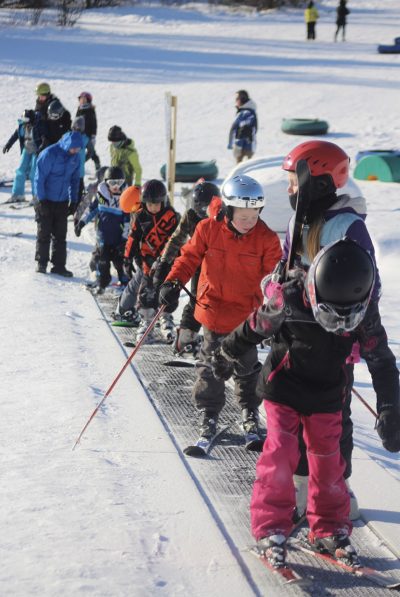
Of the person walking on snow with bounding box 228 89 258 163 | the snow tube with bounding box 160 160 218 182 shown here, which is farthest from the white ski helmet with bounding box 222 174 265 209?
the snow tube with bounding box 160 160 218 182

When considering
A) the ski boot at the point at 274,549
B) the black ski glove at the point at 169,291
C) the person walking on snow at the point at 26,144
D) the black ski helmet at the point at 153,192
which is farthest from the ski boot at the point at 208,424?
the person walking on snow at the point at 26,144

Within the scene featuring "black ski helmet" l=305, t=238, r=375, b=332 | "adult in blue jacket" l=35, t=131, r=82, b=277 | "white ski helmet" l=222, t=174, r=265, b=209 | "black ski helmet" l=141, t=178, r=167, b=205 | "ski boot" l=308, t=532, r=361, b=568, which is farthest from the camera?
"adult in blue jacket" l=35, t=131, r=82, b=277

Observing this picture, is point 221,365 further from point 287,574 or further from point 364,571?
point 364,571

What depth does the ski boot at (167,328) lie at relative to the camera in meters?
7.79

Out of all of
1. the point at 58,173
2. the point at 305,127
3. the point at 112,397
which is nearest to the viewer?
the point at 112,397

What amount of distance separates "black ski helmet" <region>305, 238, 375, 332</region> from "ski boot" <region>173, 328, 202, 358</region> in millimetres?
3321

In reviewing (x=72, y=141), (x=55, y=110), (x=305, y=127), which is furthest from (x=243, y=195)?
(x=305, y=127)

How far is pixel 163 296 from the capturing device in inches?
205

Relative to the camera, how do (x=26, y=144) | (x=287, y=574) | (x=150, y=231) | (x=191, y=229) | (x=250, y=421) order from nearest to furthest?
(x=287, y=574) → (x=250, y=421) → (x=191, y=229) → (x=150, y=231) → (x=26, y=144)

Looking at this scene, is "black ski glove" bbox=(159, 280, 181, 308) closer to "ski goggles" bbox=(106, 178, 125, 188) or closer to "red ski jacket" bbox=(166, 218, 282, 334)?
"red ski jacket" bbox=(166, 218, 282, 334)

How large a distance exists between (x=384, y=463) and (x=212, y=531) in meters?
1.44

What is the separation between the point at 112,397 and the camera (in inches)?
230

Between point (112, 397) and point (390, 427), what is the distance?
2467 millimetres

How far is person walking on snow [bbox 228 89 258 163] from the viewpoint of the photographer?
1570 cm
